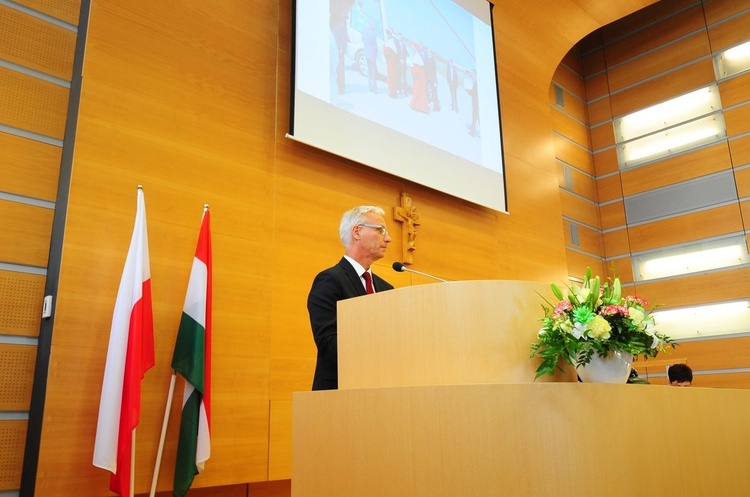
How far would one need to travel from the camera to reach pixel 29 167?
3211mm

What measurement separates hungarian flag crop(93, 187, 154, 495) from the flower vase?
1.99 metres

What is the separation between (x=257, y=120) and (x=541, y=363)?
110 inches

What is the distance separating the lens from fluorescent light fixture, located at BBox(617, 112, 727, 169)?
7.16 meters

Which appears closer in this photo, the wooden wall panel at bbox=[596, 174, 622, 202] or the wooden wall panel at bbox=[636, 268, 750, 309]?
the wooden wall panel at bbox=[636, 268, 750, 309]

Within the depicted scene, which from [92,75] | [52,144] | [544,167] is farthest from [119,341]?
[544,167]

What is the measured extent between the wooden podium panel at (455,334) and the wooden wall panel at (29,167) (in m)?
2.07

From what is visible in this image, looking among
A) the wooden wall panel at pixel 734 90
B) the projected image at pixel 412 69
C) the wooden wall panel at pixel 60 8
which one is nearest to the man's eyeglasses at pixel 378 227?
the projected image at pixel 412 69

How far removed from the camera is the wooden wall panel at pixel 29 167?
314 cm

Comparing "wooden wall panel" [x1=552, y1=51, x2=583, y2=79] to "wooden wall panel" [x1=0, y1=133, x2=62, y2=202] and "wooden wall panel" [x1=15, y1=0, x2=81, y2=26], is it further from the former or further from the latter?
"wooden wall panel" [x1=0, y1=133, x2=62, y2=202]

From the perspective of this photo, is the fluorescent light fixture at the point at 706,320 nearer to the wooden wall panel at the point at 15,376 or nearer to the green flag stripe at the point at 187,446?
the green flag stripe at the point at 187,446

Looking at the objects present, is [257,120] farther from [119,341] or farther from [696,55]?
[696,55]

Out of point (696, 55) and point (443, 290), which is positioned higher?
point (696, 55)

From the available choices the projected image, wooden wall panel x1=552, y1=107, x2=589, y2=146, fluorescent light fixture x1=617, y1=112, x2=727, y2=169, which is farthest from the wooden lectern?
wooden wall panel x1=552, y1=107, x2=589, y2=146

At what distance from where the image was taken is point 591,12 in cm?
692
